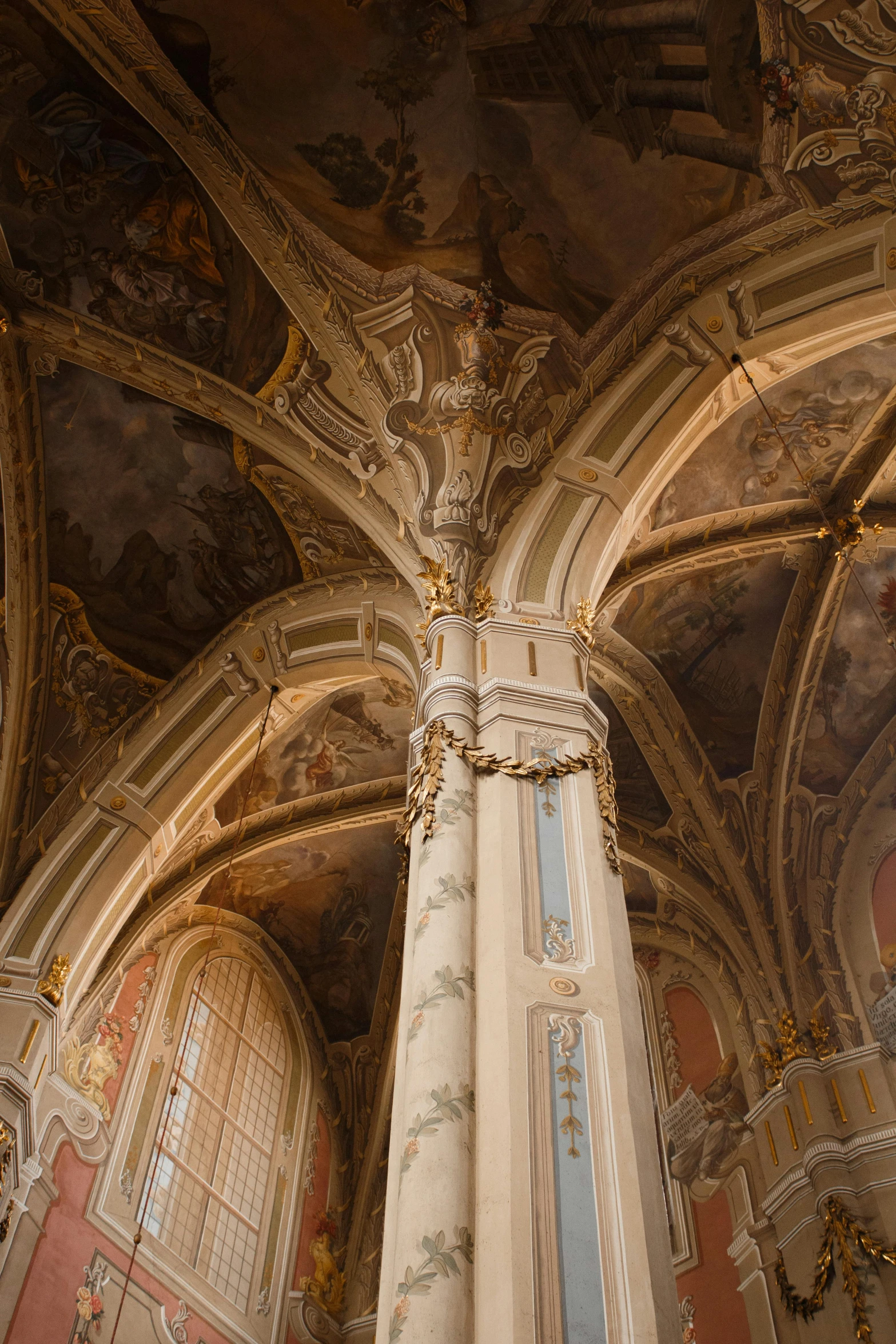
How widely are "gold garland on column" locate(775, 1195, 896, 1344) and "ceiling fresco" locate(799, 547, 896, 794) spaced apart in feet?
15.1

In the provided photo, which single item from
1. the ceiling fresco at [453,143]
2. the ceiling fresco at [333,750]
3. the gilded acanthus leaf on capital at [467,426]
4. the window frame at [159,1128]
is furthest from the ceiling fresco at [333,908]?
the ceiling fresco at [453,143]

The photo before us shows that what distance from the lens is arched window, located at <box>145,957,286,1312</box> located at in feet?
36.5

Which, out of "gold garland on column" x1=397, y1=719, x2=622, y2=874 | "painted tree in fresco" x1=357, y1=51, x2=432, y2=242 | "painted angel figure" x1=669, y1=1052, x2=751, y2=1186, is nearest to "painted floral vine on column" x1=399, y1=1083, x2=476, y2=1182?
"gold garland on column" x1=397, y1=719, x2=622, y2=874

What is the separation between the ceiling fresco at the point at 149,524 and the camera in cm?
1069

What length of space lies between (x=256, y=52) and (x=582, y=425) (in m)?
3.90

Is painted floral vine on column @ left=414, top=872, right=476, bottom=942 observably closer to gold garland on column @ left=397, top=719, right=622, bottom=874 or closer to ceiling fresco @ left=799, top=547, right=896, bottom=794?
gold garland on column @ left=397, top=719, right=622, bottom=874

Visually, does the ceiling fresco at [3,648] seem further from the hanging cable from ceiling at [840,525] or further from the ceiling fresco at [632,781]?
the hanging cable from ceiling at [840,525]

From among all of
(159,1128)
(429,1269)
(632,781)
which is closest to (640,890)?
(632,781)

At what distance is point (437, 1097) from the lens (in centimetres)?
496

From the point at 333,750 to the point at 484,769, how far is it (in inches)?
256

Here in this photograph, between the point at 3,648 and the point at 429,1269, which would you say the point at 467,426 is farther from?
the point at 429,1269

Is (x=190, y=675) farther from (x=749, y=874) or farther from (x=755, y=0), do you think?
(x=755, y=0)

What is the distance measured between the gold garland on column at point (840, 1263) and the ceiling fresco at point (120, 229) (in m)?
8.72

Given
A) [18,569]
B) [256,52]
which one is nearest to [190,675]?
[18,569]
